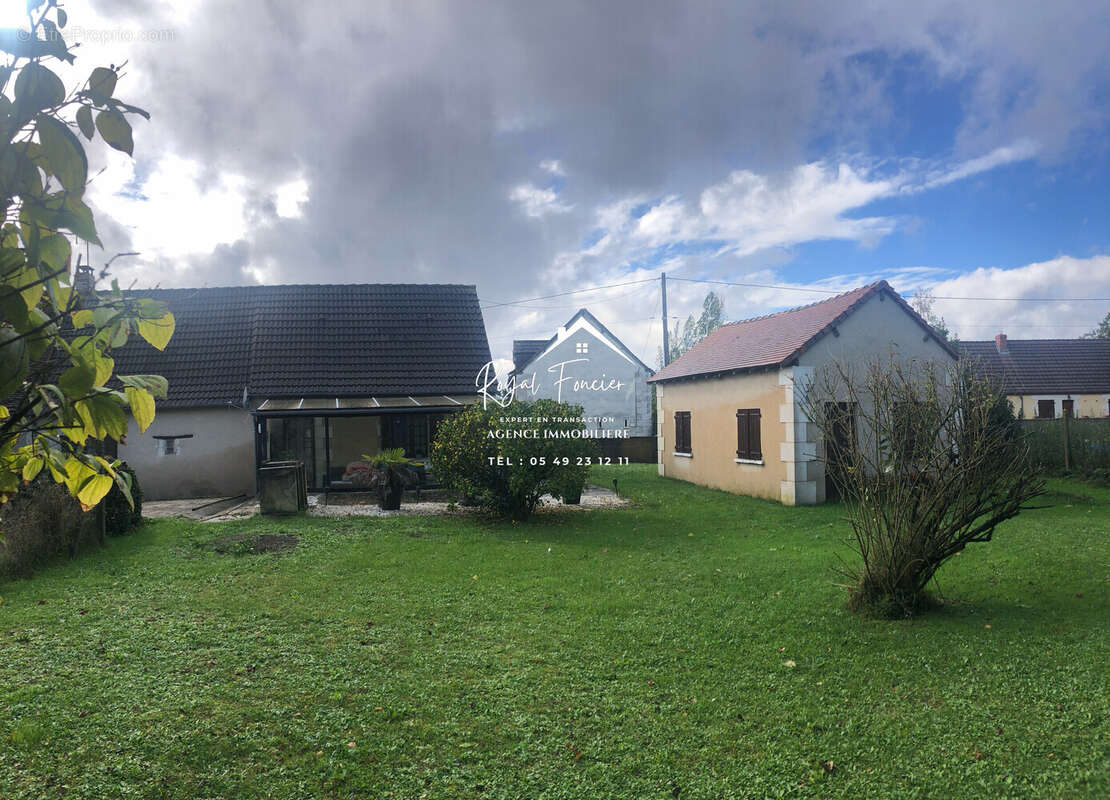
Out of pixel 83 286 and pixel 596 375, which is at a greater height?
pixel 596 375

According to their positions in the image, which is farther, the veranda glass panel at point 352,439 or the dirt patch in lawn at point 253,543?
the veranda glass panel at point 352,439

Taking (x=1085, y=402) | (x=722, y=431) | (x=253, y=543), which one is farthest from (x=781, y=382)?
(x=1085, y=402)

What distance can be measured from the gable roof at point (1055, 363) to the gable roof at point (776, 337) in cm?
1870

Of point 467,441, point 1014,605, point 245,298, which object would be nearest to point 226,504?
point 467,441

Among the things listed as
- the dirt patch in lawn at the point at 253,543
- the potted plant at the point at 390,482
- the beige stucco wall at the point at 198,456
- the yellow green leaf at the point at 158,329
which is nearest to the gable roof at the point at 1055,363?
the potted plant at the point at 390,482

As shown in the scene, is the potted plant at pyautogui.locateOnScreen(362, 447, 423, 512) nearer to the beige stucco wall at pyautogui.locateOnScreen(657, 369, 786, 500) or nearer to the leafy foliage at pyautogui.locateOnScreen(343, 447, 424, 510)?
the leafy foliage at pyautogui.locateOnScreen(343, 447, 424, 510)

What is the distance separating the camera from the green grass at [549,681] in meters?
4.00

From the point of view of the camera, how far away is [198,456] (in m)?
18.6

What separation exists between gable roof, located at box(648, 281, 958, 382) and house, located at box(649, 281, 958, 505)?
0.04m

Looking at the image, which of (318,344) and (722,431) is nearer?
(722,431)

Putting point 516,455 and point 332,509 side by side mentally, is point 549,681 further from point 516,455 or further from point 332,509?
point 332,509

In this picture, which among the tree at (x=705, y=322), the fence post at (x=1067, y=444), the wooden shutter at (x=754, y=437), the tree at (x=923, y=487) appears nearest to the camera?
the tree at (x=923, y=487)

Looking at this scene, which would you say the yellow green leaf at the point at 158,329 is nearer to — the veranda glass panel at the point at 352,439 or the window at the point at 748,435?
the window at the point at 748,435

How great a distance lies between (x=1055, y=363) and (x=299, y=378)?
119 ft
